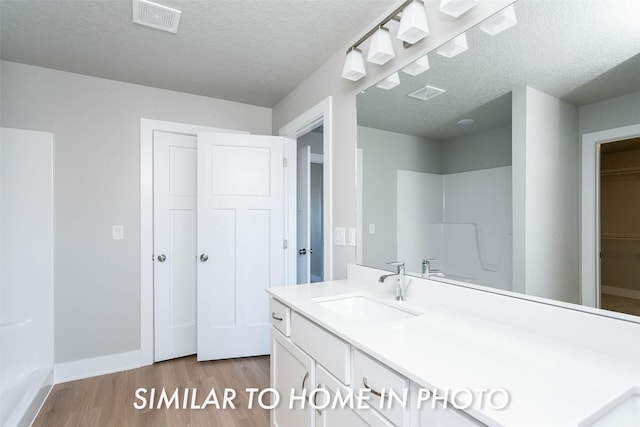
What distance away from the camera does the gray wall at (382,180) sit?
1.67m

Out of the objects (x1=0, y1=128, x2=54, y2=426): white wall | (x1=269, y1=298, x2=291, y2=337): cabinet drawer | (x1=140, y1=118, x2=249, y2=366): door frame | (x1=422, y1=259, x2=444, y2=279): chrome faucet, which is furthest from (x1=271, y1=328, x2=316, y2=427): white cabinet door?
(x1=0, y1=128, x2=54, y2=426): white wall

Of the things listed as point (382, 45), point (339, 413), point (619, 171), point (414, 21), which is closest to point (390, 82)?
point (382, 45)

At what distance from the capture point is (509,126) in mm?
1199

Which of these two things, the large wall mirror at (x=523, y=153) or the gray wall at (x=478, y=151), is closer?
the large wall mirror at (x=523, y=153)

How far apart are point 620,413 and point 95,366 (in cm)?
312

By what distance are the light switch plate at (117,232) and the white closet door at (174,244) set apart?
242mm

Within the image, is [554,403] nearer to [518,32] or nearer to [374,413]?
[374,413]

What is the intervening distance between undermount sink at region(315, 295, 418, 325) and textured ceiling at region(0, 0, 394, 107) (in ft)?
5.03

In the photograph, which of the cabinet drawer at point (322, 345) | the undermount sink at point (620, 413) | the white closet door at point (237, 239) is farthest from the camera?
the white closet door at point (237, 239)

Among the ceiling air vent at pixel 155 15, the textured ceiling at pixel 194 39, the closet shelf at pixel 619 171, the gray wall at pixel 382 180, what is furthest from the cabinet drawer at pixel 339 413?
the ceiling air vent at pixel 155 15

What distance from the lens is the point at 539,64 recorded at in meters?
1.08

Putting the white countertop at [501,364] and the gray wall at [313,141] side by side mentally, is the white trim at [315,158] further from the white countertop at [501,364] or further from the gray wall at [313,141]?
the white countertop at [501,364]

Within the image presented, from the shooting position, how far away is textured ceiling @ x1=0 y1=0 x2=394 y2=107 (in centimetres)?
167

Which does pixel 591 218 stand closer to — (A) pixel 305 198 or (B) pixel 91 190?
(A) pixel 305 198
